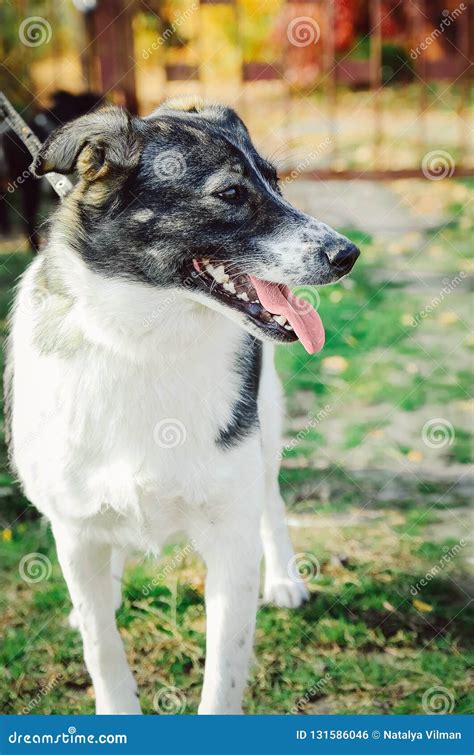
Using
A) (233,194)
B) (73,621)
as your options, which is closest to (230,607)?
(73,621)

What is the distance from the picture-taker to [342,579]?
151 inches

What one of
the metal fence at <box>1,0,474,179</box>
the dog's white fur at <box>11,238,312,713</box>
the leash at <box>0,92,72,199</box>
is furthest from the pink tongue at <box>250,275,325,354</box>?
the metal fence at <box>1,0,474,179</box>

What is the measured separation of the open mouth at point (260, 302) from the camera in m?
2.62

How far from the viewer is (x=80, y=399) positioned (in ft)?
9.08

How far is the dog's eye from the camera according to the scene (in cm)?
265

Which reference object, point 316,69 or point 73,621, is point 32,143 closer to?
point 73,621

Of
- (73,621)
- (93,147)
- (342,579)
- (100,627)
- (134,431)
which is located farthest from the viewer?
(342,579)

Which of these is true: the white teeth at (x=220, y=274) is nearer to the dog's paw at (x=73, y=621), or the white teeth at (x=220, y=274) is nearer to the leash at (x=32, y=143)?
the leash at (x=32, y=143)

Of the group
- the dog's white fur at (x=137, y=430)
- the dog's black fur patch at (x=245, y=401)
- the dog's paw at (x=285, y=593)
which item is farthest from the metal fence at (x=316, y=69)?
the dog's white fur at (x=137, y=430)

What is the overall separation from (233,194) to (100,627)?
1.48 meters

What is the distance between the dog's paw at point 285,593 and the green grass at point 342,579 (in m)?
0.04

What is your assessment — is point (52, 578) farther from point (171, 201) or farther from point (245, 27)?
point (245, 27)

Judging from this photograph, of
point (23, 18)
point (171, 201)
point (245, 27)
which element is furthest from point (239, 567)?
point (245, 27)

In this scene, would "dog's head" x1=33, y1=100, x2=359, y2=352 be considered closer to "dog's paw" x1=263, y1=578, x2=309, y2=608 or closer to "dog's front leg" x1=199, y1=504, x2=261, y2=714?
"dog's front leg" x1=199, y1=504, x2=261, y2=714
